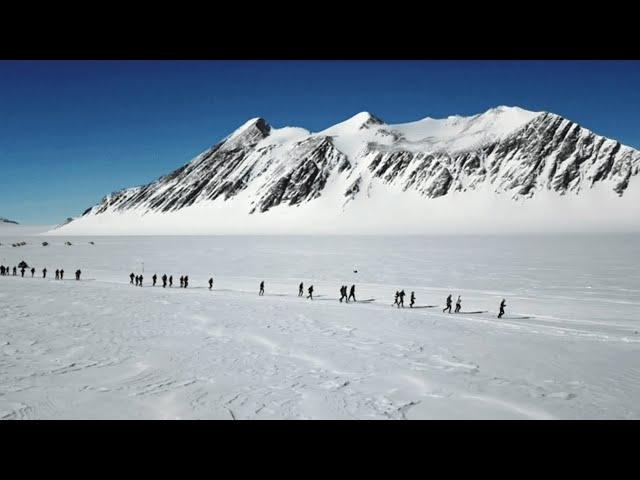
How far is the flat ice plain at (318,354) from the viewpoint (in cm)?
870

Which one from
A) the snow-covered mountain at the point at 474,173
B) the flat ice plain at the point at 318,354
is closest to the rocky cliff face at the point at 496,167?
the snow-covered mountain at the point at 474,173

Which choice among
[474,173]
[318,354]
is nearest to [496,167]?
[474,173]

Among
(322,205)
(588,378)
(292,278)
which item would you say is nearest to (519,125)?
(322,205)

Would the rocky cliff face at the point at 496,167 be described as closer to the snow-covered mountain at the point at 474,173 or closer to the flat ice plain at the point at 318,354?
the snow-covered mountain at the point at 474,173

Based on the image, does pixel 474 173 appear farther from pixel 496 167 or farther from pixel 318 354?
pixel 318 354

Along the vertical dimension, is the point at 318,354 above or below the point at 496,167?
below

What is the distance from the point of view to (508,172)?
16525 cm

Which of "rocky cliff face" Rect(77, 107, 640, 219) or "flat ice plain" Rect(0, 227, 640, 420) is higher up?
"rocky cliff face" Rect(77, 107, 640, 219)

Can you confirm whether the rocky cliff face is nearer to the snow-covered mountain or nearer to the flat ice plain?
the snow-covered mountain

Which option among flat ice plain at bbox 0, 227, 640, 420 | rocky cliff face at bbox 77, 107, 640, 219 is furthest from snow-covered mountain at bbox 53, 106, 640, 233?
flat ice plain at bbox 0, 227, 640, 420

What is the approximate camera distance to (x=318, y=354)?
12922 mm

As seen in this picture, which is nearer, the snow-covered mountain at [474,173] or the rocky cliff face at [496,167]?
the snow-covered mountain at [474,173]

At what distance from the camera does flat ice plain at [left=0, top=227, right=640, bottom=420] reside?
8695 millimetres
